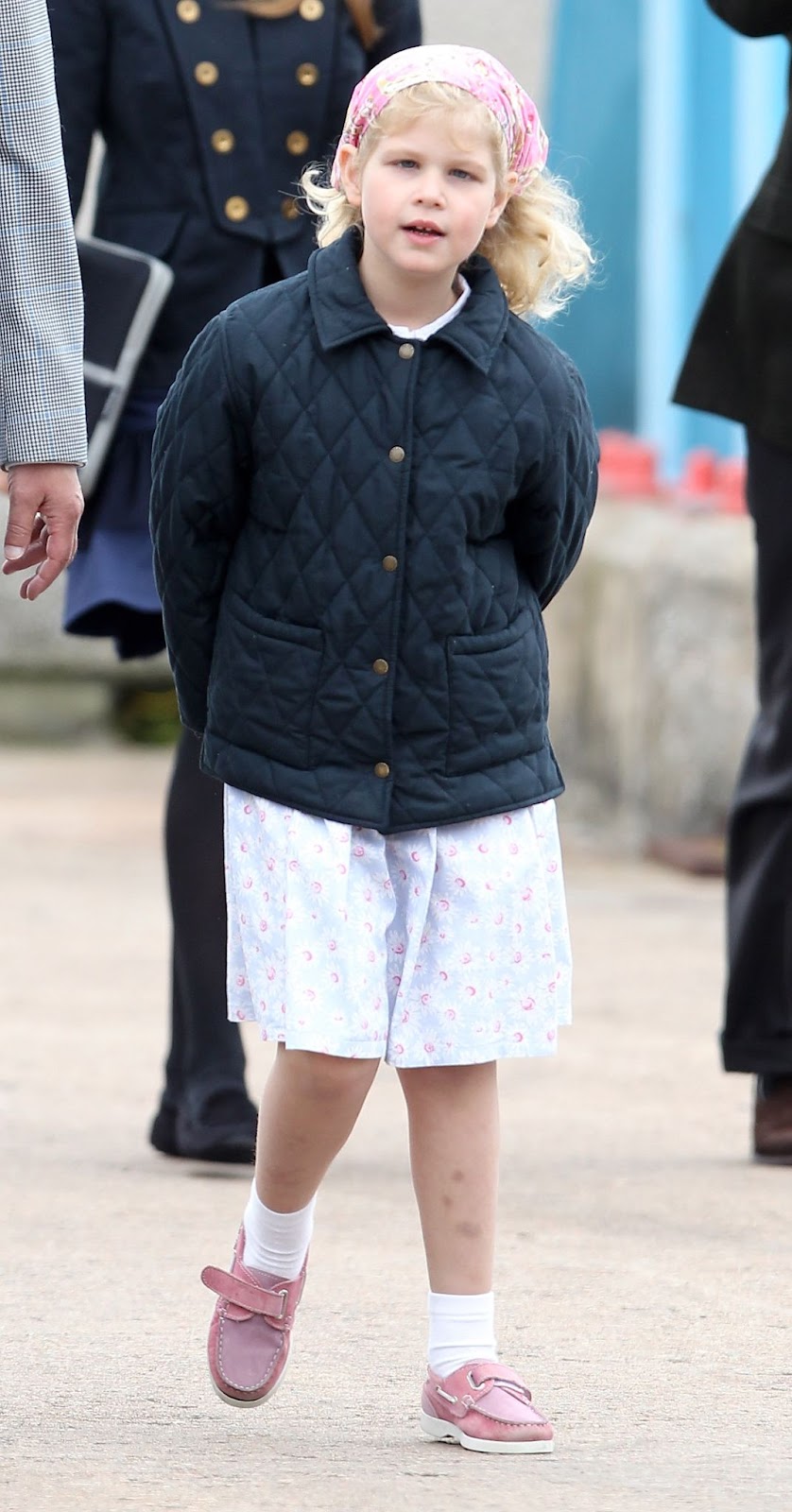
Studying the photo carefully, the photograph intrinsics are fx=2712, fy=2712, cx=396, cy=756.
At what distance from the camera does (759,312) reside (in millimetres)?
3898

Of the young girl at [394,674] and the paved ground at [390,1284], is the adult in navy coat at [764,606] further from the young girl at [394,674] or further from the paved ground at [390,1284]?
the young girl at [394,674]

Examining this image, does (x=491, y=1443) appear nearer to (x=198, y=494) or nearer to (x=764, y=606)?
(x=198, y=494)

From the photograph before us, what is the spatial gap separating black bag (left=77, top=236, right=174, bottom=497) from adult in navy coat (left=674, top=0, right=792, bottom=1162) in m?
0.82

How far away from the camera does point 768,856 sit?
3947 mm

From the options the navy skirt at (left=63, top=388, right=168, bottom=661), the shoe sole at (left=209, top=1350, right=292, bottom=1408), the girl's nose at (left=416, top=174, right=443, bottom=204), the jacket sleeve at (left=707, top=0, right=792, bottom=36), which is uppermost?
the girl's nose at (left=416, top=174, right=443, bottom=204)

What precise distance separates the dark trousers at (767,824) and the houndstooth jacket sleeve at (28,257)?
60.2 inches

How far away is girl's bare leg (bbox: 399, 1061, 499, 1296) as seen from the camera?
260 centimetres

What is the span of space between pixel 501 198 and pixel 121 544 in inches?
45.7

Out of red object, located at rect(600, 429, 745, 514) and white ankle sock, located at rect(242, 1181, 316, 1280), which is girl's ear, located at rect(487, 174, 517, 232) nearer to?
white ankle sock, located at rect(242, 1181, 316, 1280)

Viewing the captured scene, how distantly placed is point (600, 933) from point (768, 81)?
8.15ft

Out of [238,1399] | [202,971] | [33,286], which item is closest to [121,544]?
[202,971]

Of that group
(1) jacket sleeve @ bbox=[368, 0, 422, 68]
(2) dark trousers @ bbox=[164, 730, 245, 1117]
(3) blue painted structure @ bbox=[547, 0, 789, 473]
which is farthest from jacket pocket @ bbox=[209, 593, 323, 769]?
(3) blue painted structure @ bbox=[547, 0, 789, 473]

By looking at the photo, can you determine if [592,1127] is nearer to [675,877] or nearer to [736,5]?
[736,5]

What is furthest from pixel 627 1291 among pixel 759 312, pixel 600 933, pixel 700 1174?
pixel 600 933
